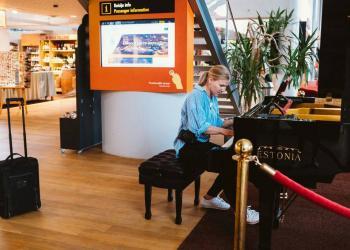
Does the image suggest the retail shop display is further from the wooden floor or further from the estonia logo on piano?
the estonia logo on piano

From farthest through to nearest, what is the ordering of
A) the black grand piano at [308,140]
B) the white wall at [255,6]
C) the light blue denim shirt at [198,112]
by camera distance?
the white wall at [255,6] → the light blue denim shirt at [198,112] → the black grand piano at [308,140]

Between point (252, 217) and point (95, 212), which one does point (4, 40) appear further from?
point (252, 217)

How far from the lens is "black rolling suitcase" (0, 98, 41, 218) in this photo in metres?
3.42

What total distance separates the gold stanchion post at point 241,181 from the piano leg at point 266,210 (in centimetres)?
41

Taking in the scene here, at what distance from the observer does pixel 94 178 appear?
466 cm

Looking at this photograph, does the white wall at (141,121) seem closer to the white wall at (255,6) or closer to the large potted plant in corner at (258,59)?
the large potted plant in corner at (258,59)

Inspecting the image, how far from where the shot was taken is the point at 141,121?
17.4 ft

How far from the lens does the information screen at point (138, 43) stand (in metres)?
5.02

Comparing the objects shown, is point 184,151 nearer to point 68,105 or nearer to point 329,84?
point 329,84

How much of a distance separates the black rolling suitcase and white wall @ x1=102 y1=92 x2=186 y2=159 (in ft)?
6.24

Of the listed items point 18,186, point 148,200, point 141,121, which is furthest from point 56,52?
point 148,200

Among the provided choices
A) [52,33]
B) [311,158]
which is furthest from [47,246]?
[52,33]

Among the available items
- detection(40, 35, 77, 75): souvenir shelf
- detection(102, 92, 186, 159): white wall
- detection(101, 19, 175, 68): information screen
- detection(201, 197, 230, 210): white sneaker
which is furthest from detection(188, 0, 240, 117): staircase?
detection(40, 35, 77, 75): souvenir shelf

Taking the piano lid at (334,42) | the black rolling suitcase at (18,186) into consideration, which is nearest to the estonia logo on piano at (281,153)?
the piano lid at (334,42)
